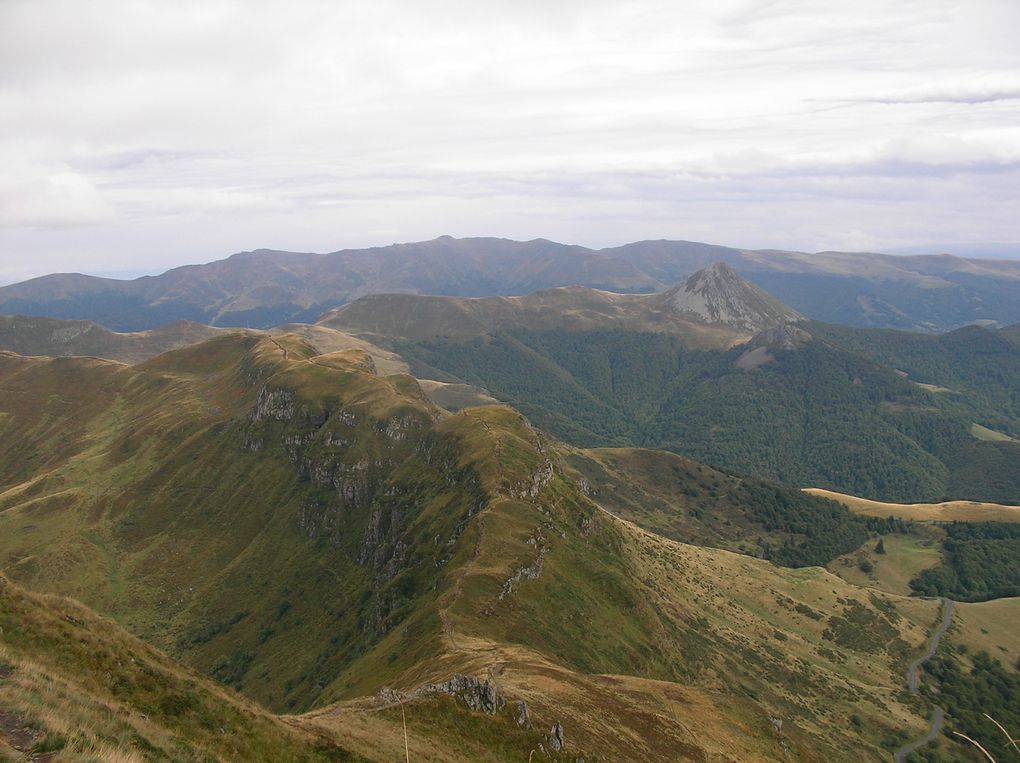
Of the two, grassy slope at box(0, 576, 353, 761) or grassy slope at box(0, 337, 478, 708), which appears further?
grassy slope at box(0, 337, 478, 708)

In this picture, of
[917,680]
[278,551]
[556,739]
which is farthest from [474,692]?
[917,680]

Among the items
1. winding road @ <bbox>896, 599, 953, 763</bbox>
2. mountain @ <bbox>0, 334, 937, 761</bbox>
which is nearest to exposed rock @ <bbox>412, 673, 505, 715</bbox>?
mountain @ <bbox>0, 334, 937, 761</bbox>

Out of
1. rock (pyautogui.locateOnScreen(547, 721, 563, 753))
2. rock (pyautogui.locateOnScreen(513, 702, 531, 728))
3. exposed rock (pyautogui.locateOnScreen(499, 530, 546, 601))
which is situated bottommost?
exposed rock (pyautogui.locateOnScreen(499, 530, 546, 601))

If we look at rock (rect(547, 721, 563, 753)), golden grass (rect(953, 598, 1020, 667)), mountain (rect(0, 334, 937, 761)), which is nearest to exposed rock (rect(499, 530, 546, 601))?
mountain (rect(0, 334, 937, 761))

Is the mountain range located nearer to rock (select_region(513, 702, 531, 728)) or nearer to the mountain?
rock (select_region(513, 702, 531, 728))

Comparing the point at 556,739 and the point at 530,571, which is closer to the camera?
the point at 556,739

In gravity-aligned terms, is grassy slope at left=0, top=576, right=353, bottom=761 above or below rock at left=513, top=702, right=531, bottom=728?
above

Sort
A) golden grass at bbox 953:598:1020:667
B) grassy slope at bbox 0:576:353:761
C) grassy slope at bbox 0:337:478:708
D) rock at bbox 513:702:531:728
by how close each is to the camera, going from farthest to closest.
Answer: golden grass at bbox 953:598:1020:667
grassy slope at bbox 0:337:478:708
rock at bbox 513:702:531:728
grassy slope at bbox 0:576:353:761

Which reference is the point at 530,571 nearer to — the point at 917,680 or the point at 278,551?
the point at 278,551

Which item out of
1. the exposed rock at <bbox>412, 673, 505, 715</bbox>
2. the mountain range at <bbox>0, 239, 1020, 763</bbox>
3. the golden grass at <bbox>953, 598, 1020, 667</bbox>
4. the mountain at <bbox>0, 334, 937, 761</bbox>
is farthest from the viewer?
the golden grass at <bbox>953, 598, 1020, 667</bbox>
